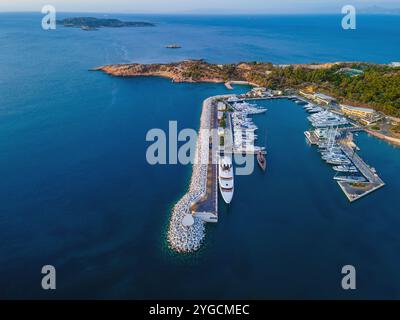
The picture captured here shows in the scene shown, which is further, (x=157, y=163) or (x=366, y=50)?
(x=366, y=50)

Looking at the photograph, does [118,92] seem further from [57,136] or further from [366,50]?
[366,50]

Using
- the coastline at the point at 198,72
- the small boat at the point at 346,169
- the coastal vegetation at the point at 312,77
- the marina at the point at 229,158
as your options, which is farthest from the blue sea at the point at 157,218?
the coastline at the point at 198,72

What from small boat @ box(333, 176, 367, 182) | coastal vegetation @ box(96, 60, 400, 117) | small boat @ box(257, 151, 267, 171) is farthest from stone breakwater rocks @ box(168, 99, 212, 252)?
coastal vegetation @ box(96, 60, 400, 117)

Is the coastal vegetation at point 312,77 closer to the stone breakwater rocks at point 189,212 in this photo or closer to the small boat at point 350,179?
the small boat at point 350,179

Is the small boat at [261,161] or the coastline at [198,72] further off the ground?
the coastline at [198,72]
